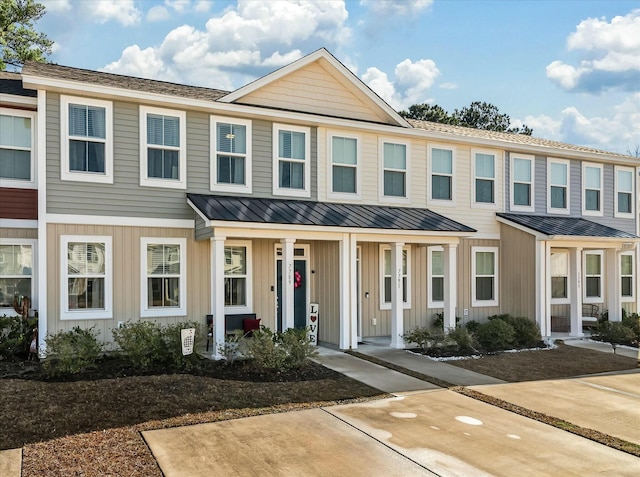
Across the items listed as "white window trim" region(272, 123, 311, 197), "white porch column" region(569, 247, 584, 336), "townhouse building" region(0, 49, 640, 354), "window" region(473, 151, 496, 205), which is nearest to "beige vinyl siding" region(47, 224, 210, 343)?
"townhouse building" region(0, 49, 640, 354)

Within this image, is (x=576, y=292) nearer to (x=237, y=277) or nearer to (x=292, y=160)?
(x=292, y=160)

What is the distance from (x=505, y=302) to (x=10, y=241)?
43.1ft

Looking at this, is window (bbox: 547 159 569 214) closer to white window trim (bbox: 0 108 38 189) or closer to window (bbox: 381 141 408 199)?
window (bbox: 381 141 408 199)

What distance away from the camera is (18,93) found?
12.1 meters

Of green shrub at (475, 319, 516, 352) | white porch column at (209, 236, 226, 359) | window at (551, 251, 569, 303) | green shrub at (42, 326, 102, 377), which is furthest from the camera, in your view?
window at (551, 251, 569, 303)

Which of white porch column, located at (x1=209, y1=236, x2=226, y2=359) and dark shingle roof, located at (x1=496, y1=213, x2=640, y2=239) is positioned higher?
dark shingle roof, located at (x1=496, y1=213, x2=640, y2=239)

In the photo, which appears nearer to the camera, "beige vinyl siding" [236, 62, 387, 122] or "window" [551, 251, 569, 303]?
"beige vinyl siding" [236, 62, 387, 122]

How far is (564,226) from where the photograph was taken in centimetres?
1680

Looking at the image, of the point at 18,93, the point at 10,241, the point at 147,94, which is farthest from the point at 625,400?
the point at 18,93

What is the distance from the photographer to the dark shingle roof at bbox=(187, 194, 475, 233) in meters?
12.1

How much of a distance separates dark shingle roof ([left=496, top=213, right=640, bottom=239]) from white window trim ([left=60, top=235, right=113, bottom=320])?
11012 mm

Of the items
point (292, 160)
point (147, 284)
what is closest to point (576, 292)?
point (292, 160)

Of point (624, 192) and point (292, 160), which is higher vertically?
point (292, 160)

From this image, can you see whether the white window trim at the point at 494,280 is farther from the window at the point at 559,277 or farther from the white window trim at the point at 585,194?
the white window trim at the point at 585,194
